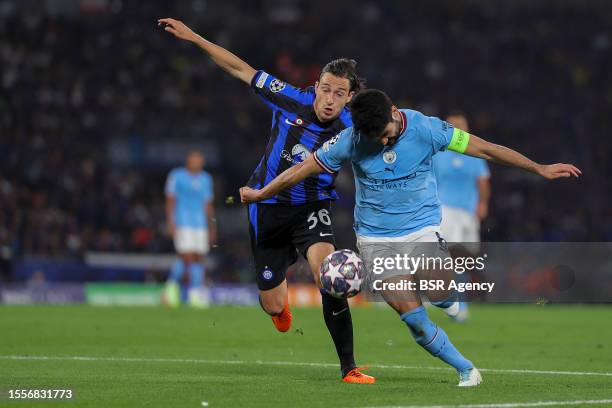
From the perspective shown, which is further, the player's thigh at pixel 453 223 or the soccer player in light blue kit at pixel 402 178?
the player's thigh at pixel 453 223

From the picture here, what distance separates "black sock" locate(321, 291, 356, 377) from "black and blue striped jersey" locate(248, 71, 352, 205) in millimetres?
860

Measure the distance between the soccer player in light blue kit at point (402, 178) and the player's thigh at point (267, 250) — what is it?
1233mm

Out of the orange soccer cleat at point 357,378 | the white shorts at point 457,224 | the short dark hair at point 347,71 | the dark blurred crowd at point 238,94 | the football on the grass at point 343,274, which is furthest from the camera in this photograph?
the dark blurred crowd at point 238,94

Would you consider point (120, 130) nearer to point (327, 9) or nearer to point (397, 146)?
point (327, 9)

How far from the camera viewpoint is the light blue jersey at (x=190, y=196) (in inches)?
763

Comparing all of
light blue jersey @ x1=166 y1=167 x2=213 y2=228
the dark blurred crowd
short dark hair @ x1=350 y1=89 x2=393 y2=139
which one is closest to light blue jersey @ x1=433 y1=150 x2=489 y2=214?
light blue jersey @ x1=166 y1=167 x2=213 y2=228

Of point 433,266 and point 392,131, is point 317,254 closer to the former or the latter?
point 433,266

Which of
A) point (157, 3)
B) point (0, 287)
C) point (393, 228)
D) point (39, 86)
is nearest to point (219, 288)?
point (0, 287)

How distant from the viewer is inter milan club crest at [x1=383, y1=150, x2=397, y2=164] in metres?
7.77

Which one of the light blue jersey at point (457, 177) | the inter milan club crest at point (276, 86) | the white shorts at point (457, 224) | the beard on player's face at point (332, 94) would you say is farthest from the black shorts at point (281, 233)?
the light blue jersey at point (457, 177)

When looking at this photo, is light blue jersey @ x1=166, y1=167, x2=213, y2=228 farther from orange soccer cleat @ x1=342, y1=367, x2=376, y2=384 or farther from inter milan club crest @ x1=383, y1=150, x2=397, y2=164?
inter milan club crest @ x1=383, y1=150, x2=397, y2=164

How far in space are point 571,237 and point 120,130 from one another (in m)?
10.1

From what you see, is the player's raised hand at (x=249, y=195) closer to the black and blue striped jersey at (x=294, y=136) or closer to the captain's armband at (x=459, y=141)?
the black and blue striped jersey at (x=294, y=136)

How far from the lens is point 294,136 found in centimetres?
892
